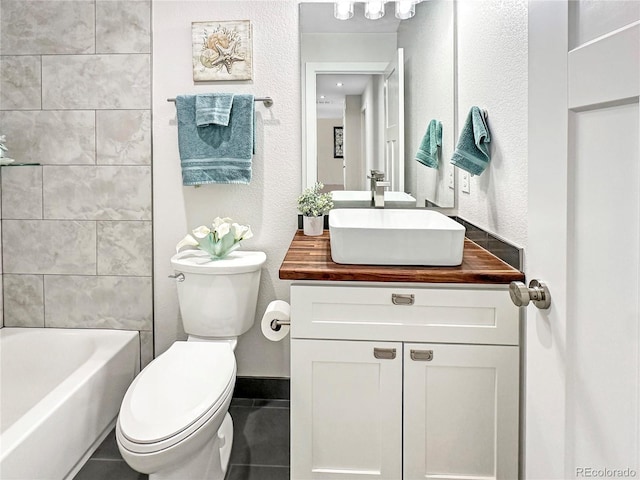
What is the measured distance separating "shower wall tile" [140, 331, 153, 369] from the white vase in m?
0.93

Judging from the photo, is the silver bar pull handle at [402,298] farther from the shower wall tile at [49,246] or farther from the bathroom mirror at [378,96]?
the shower wall tile at [49,246]

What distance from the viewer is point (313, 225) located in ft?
7.62

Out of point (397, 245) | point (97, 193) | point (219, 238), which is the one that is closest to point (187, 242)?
point (219, 238)

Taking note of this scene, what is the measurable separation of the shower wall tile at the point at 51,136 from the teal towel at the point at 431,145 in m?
1.52

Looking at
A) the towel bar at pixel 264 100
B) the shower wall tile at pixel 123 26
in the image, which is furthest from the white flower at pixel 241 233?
the shower wall tile at pixel 123 26

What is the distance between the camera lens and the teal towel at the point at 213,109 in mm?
2270

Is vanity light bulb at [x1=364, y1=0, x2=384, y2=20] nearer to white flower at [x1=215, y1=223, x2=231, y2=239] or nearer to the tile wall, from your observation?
the tile wall

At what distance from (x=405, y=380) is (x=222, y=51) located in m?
1.65

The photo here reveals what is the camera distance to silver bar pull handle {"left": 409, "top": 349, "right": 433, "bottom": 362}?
5.33 feet

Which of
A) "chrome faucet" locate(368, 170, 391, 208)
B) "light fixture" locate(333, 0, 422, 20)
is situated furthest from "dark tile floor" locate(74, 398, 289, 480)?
"light fixture" locate(333, 0, 422, 20)

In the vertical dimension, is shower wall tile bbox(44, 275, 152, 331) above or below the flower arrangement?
below

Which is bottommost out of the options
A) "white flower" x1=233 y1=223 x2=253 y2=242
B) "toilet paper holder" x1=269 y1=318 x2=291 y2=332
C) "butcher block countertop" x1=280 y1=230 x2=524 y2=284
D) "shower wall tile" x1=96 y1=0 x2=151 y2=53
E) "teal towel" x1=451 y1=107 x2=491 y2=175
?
"toilet paper holder" x1=269 y1=318 x2=291 y2=332

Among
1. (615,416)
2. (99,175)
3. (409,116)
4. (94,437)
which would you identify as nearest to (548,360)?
(615,416)

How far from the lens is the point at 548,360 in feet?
3.06
